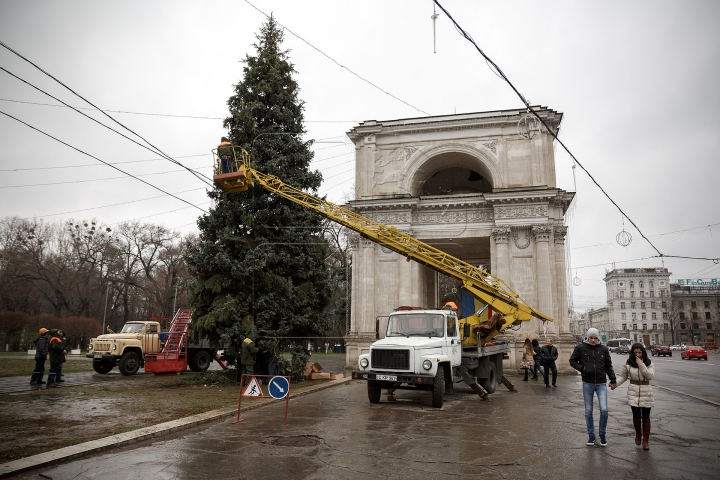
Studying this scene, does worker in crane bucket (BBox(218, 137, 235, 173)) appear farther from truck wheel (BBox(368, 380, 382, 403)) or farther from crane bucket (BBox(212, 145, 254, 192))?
truck wheel (BBox(368, 380, 382, 403))

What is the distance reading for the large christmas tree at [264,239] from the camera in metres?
16.5

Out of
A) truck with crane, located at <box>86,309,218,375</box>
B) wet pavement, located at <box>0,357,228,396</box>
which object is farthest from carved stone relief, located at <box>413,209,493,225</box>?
wet pavement, located at <box>0,357,228,396</box>

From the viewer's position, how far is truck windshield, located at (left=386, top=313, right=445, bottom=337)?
13289mm

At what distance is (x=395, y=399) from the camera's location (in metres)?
13.6

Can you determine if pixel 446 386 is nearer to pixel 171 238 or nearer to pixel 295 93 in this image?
pixel 295 93

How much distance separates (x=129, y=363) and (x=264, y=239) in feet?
29.3

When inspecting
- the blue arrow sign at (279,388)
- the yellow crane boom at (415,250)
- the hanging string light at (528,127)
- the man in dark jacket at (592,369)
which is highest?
the hanging string light at (528,127)

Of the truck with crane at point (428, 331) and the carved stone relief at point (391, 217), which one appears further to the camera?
the carved stone relief at point (391, 217)

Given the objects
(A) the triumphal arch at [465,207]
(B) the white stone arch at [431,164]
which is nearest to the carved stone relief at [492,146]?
(A) the triumphal arch at [465,207]

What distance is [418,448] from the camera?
7.58 m

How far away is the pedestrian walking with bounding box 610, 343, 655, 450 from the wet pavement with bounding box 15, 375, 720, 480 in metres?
0.33

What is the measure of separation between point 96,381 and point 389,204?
666 inches

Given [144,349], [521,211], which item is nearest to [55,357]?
[144,349]

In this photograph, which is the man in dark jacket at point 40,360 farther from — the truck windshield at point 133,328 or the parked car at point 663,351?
the parked car at point 663,351
